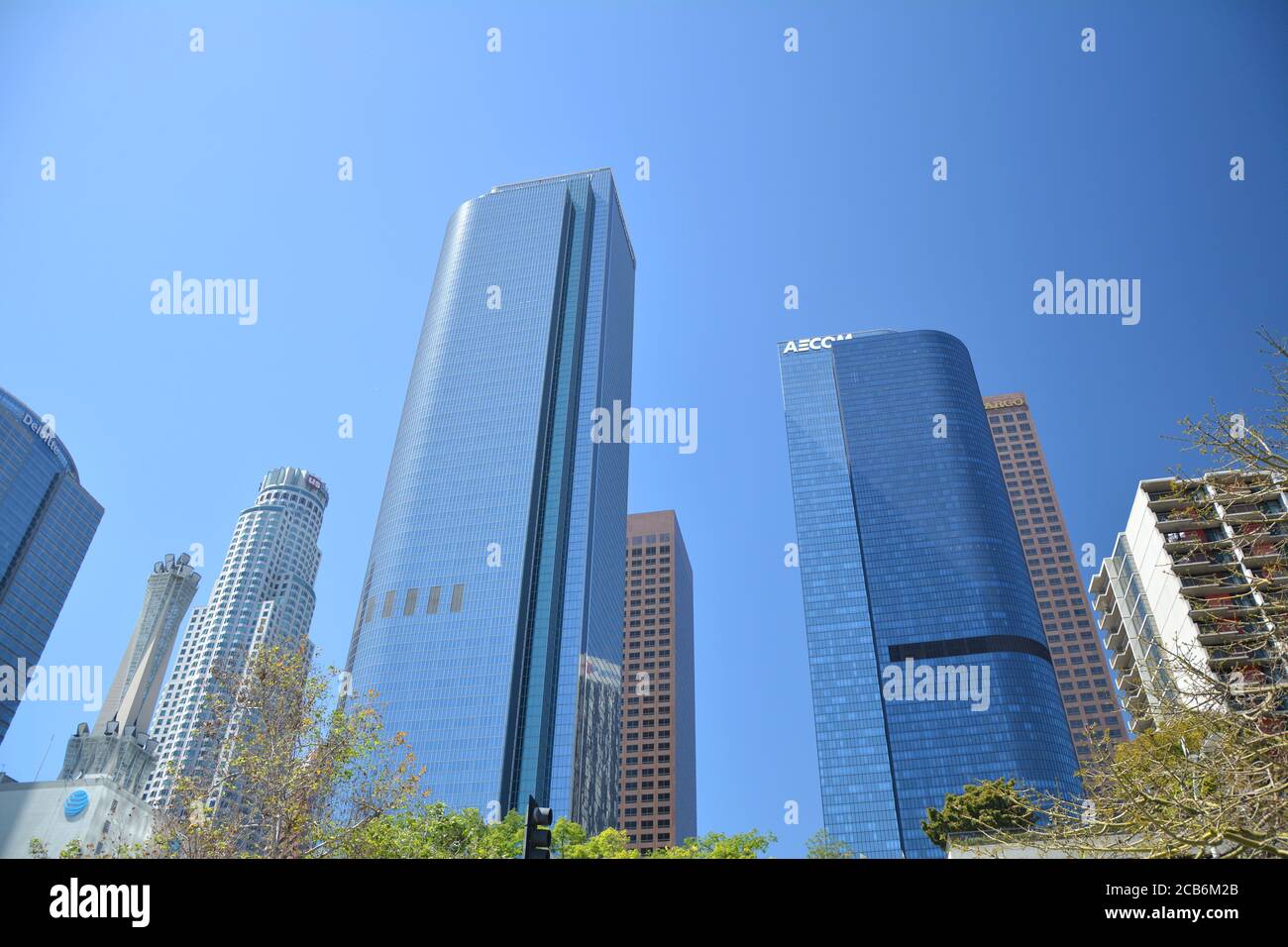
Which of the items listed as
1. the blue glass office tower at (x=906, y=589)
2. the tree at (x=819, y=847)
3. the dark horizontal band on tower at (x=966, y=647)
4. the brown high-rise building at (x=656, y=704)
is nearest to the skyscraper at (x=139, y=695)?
the brown high-rise building at (x=656, y=704)

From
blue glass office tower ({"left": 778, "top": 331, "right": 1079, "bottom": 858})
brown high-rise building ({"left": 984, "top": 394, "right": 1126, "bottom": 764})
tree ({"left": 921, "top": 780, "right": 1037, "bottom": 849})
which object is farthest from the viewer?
brown high-rise building ({"left": 984, "top": 394, "right": 1126, "bottom": 764})

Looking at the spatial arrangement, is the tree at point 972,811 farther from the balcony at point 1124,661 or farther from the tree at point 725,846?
the balcony at point 1124,661

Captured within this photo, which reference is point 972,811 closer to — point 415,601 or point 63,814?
point 415,601

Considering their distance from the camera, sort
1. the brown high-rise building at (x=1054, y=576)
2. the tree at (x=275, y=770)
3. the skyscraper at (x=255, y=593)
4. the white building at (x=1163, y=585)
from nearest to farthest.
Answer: the tree at (x=275, y=770), the white building at (x=1163, y=585), the brown high-rise building at (x=1054, y=576), the skyscraper at (x=255, y=593)

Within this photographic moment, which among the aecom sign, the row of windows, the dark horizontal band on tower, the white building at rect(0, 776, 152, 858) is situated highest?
the aecom sign

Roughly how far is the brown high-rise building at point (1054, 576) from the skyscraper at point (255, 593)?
144195 mm

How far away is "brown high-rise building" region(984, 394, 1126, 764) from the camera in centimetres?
15188

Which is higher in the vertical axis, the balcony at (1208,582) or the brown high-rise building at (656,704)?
the brown high-rise building at (656,704)

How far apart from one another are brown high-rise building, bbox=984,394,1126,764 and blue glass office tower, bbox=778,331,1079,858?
22.4 meters

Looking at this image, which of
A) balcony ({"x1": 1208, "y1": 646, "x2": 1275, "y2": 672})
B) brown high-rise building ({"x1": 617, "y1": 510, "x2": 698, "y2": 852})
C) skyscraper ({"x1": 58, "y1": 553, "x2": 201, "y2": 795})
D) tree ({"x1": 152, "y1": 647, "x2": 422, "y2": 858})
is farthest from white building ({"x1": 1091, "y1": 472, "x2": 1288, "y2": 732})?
skyscraper ({"x1": 58, "y1": 553, "x2": 201, "y2": 795})

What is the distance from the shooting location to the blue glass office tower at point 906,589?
410ft

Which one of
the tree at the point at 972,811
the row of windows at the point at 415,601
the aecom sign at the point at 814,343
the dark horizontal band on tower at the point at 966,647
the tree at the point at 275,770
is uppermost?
the aecom sign at the point at 814,343

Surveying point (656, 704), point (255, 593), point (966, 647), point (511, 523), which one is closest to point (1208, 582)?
point (966, 647)

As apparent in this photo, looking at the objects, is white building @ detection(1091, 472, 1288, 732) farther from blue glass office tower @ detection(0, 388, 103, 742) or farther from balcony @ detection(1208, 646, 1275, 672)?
blue glass office tower @ detection(0, 388, 103, 742)
